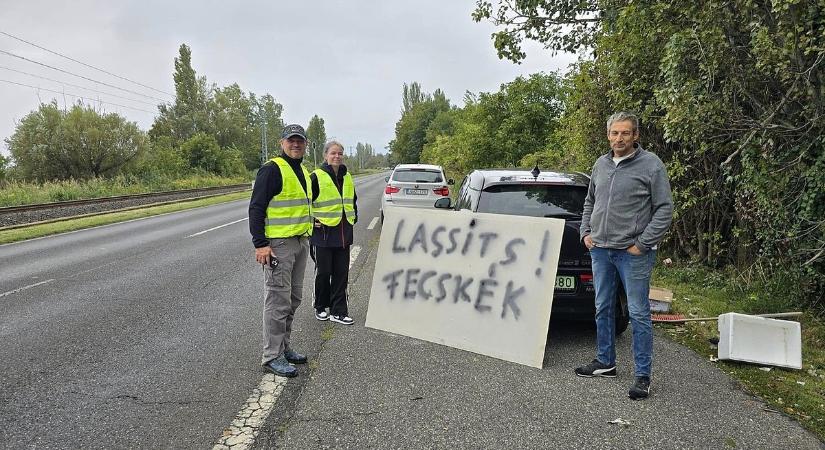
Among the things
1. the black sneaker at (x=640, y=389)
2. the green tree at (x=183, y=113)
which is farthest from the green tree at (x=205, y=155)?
the black sneaker at (x=640, y=389)

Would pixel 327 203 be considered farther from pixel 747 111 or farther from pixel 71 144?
pixel 71 144

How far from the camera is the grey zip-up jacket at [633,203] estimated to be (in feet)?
11.4

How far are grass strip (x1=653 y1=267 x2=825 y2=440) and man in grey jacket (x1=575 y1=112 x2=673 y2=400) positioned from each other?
35.1 inches

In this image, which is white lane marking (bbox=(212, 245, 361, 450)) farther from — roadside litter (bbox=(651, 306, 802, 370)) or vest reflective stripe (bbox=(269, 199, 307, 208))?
roadside litter (bbox=(651, 306, 802, 370))

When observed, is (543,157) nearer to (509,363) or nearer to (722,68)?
(722,68)

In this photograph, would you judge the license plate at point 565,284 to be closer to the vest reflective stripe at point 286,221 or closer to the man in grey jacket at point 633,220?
the man in grey jacket at point 633,220

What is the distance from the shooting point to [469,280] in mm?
4484

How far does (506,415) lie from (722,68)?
422 cm

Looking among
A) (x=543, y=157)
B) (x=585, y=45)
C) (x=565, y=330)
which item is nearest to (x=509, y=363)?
(x=565, y=330)

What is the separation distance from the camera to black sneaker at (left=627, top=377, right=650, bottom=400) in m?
3.48

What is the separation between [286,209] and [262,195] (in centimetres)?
22

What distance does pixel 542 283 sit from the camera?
13.6ft

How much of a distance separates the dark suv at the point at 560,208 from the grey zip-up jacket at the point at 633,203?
→ 62 centimetres

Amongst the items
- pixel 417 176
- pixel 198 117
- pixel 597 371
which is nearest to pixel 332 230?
pixel 597 371
